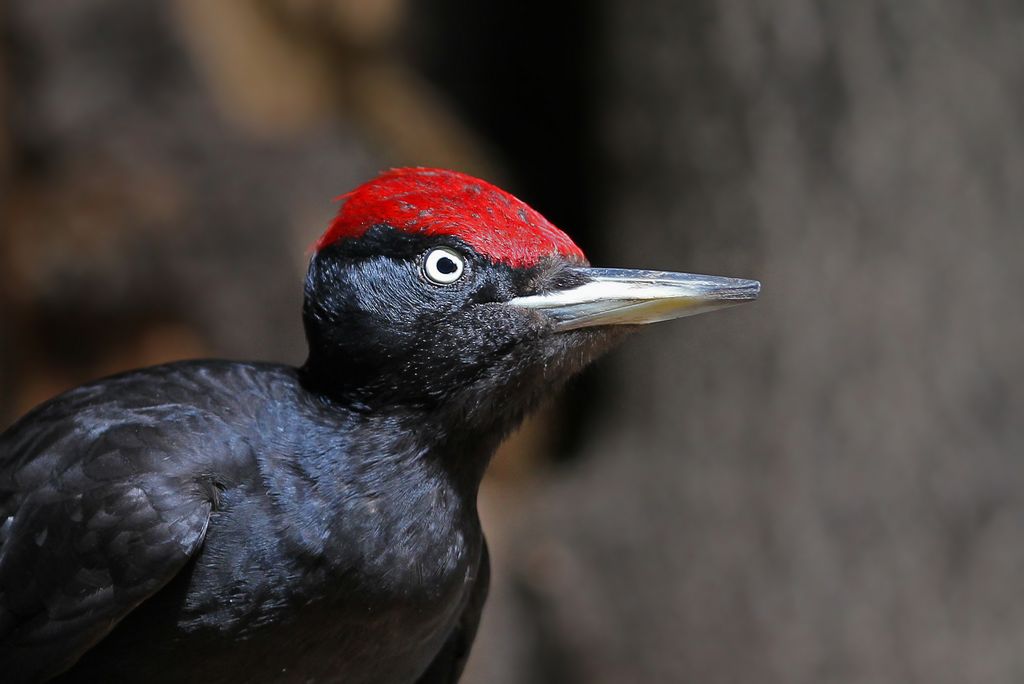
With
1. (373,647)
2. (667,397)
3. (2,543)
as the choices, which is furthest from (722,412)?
(2,543)

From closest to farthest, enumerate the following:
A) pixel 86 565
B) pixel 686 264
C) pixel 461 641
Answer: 1. pixel 86 565
2. pixel 461 641
3. pixel 686 264

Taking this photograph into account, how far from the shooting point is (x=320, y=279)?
2482 mm

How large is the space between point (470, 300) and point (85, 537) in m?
0.89

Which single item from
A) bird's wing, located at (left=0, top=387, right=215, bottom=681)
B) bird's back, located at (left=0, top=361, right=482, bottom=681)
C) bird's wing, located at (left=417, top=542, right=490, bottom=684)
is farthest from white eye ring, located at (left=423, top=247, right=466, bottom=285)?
bird's wing, located at (left=417, top=542, right=490, bottom=684)

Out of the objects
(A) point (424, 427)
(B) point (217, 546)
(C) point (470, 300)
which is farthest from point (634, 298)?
(B) point (217, 546)

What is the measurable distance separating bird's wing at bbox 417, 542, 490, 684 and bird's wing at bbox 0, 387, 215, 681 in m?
0.89

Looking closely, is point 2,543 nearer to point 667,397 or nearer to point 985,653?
point 667,397

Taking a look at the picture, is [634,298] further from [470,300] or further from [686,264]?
[686,264]

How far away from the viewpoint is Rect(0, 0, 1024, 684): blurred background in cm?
452

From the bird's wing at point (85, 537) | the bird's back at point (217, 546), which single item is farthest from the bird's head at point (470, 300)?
the bird's wing at point (85, 537)

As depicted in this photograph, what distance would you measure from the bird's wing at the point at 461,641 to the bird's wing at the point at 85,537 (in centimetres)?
89

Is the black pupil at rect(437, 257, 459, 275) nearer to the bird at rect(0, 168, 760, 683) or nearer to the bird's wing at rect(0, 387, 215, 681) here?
the bird at rect(0, 168, 760, 683)

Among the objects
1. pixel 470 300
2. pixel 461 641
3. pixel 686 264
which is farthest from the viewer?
pixel 686 264

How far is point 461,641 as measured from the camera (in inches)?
118
